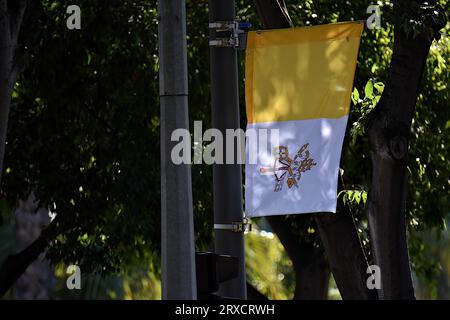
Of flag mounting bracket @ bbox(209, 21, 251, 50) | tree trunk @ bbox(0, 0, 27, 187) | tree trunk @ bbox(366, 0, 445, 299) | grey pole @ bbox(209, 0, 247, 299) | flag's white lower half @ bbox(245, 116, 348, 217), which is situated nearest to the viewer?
grey pole @ bbox(209, 0, 247, 299)

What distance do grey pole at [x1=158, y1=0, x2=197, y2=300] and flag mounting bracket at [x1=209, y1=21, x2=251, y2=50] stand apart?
142cm

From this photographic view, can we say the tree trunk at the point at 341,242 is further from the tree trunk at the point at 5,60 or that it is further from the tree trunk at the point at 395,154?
the tree trunk at the point at 5,60

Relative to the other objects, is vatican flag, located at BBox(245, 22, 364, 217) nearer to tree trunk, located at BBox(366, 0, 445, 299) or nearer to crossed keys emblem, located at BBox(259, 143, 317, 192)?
crossed keys emblem, located at BBox(259, 143, 317, 192)

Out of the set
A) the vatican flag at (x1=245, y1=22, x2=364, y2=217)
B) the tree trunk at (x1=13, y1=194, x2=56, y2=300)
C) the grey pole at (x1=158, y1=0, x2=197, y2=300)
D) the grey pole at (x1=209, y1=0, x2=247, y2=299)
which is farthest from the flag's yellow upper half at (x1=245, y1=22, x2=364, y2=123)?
the tree trunk at (x1=13, y1=194, x2=56, y2=300)

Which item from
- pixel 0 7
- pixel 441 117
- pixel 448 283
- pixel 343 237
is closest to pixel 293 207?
pixel 343 237

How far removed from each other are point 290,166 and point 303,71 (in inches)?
35.8

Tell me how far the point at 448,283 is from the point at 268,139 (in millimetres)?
33972

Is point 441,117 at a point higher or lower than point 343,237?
higher

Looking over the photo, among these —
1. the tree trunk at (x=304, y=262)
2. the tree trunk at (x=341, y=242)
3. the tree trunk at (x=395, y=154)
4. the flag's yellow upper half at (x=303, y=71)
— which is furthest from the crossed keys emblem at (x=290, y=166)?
the tree trunk at (x=304, y=262)

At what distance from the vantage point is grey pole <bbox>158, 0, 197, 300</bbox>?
317 inches

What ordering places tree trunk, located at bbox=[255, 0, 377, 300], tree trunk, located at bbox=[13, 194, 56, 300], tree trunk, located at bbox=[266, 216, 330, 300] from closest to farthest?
tree trunk, located at bbox=[255, 0, 377, 300] < tree trunk, located at bbox=[266, 216, 330, 300] < tree trunk, located at bbox=[13, 194, 56, 300]
